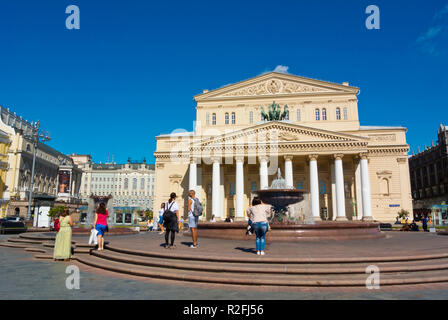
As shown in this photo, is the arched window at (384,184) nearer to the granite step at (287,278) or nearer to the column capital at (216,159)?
the column capital at (216,159)

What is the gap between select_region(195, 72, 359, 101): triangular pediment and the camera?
4847 cm

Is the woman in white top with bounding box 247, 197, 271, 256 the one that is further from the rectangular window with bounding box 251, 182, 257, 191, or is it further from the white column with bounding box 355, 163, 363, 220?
the rectangular window with bounding box 251, 182, 257, 191

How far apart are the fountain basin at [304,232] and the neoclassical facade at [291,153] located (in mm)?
23487

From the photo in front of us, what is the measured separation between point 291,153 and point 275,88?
45.9 ft

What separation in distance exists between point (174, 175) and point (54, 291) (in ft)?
142

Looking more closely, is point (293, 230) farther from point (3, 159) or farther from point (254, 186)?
point (3, 159)

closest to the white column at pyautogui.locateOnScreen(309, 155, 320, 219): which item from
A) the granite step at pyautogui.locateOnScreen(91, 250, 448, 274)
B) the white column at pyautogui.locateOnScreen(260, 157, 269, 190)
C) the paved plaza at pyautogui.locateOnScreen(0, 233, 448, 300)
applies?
the white column at pyautogui.locateOnScreen(260, 157, 269, 190)

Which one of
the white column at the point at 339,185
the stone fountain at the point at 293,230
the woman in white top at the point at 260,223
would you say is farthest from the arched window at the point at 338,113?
the woman in white top at the point at 260,223

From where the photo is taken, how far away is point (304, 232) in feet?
46.2
